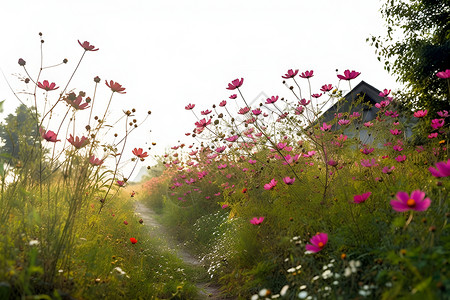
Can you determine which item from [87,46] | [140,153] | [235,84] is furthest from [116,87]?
[235,84]

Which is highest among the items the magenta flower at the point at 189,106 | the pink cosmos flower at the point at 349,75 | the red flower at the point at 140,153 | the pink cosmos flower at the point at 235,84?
the magenta flower at the point at 189,106

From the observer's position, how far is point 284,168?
4.20 m

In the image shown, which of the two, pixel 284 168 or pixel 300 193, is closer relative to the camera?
pixel 300 193

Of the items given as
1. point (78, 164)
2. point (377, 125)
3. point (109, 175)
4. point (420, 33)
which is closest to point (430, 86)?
point (420, 33)

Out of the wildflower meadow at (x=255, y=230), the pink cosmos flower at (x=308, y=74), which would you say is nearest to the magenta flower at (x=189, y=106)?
the wildflower meadow at (x=255, y=230)

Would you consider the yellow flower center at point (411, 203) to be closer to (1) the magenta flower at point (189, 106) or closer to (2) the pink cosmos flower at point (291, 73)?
(2) the pink cosmos flower at point (291, 73)

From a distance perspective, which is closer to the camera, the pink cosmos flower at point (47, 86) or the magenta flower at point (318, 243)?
the magenta flower at point (318, 243)

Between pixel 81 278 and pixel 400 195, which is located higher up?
pixel 81 278

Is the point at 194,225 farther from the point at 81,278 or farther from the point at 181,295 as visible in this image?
the point at 81,278

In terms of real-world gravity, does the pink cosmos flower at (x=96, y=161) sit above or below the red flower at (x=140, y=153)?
below

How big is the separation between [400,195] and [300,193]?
5.51 feet

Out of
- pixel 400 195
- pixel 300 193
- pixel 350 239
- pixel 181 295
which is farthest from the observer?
pixel 300 193

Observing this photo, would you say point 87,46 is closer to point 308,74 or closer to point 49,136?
point 49,136

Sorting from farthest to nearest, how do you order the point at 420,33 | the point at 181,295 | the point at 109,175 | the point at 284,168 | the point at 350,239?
the point at 420,33, the point at 284,168, the point at 109,175, the point at 181,295, the point at 350,239
